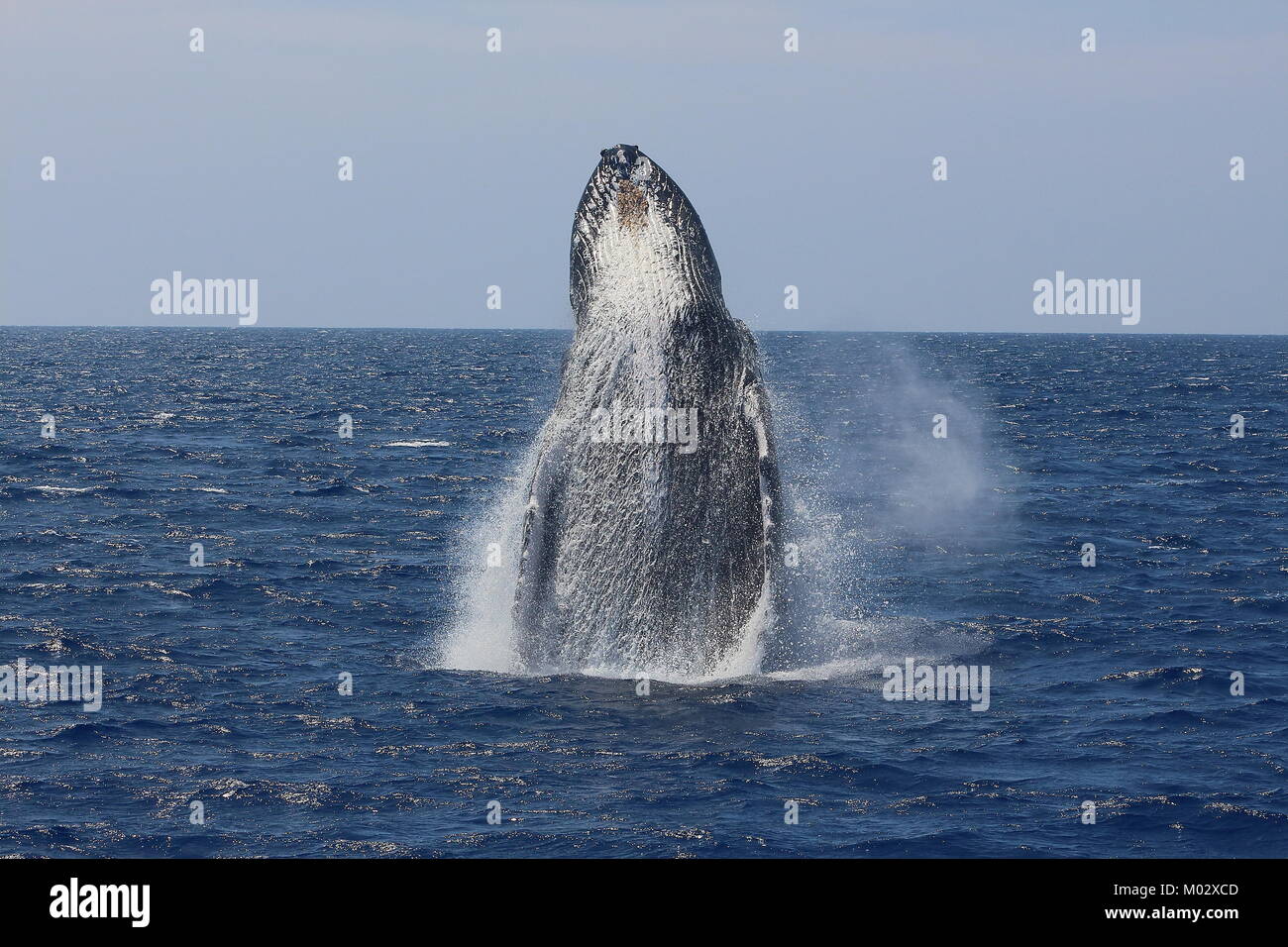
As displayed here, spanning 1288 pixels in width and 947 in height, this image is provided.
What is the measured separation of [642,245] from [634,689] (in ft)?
16.9

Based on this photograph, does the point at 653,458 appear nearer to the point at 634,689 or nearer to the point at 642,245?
the point at 642,245

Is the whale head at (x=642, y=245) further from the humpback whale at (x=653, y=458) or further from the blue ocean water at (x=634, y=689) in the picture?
the blue ocean water at (x=634, y=689)

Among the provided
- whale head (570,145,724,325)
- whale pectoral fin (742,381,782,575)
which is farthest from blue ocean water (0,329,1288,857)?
whale head (570,145,724,325)

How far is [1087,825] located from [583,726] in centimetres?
551

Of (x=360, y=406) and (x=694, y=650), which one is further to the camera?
(x=360, y=406)

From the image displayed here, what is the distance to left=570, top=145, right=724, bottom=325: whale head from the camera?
55.6ft

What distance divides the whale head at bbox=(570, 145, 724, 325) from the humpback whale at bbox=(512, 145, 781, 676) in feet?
0.05

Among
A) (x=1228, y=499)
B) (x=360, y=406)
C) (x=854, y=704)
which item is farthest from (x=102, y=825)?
(x=360, y=406)

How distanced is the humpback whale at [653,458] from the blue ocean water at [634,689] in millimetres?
970

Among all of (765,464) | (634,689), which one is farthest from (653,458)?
(634,689)

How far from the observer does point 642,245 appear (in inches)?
670

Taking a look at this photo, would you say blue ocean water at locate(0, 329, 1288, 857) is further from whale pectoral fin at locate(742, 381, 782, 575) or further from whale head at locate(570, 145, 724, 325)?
whale head at locate(570, 145, 724, 325)

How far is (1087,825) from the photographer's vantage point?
14656 mm
